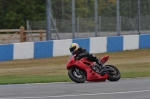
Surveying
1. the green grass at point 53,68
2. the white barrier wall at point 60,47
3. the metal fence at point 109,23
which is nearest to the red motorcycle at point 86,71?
the green grass at point 53,68

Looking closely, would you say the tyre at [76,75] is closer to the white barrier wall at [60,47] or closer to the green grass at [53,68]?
the green grass at [53,68]

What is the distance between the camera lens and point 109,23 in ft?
94.5

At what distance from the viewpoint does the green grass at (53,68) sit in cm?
1717

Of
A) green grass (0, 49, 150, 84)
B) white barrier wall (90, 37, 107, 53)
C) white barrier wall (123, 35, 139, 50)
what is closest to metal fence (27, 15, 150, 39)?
white barrier wall (123, 35, 139, 50)

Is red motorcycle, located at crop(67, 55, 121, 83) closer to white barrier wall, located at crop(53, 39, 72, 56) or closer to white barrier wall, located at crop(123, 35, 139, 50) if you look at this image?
white barrier wall, located at crop(53, 39, 72, 56)

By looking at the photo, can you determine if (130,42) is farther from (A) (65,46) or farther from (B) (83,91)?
(B) (83,91)

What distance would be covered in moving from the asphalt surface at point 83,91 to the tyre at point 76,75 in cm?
19

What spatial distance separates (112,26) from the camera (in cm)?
2881

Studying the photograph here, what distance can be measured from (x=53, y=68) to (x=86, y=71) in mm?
6873

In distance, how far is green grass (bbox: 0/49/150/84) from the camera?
676 inches

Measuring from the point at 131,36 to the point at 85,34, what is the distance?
2745 millimetres

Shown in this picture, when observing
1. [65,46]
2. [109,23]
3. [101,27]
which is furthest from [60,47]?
[109,23]

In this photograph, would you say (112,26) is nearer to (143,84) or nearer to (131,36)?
(131,36)

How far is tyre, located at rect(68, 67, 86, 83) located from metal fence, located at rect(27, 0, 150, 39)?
494 inches
